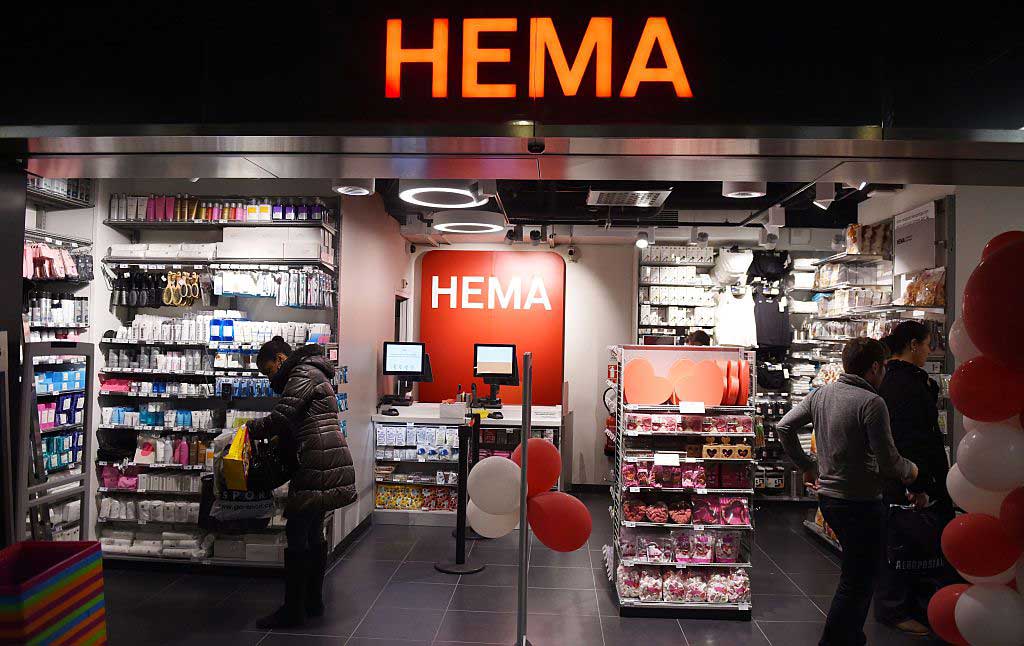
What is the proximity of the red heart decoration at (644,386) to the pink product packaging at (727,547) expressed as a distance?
1043mm

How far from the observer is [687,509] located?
4.39 m

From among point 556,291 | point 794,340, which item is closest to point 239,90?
point 556,291

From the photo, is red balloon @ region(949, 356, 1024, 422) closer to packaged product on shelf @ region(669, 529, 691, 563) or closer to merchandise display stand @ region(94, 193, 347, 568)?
packaged product on shelf @ region(669, 529, 691, 563)

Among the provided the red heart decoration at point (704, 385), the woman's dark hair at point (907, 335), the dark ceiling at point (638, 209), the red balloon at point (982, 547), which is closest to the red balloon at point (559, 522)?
the red balloon at point (982, 547)

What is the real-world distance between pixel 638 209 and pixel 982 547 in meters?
5.23

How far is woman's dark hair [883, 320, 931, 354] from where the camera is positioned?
415 centimetres

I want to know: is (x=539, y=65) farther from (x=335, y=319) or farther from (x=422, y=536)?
(x=422, y=536)

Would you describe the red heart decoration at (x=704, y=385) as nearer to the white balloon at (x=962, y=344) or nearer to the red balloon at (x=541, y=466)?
the white balloon at (x=962, y=344)

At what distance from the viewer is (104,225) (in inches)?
214

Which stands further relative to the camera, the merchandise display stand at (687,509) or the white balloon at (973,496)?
the merchandise display stand at (687,509)

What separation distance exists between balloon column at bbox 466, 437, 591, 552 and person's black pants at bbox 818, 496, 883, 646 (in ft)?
5.08

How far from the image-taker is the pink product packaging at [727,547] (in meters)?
4.41

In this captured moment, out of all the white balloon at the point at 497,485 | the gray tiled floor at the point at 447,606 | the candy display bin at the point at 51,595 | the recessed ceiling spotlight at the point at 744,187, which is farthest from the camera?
the gray tiled floor at the point at 447,606

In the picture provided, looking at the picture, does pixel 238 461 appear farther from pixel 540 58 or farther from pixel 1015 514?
pixel 1015 514
